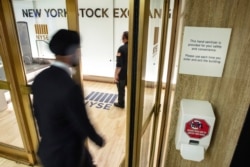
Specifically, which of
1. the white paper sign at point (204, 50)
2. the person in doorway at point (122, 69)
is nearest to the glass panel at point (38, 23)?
the person in doorway at point (122, 69)

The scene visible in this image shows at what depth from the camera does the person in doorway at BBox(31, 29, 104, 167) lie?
1139 mm

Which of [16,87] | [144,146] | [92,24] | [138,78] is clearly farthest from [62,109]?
[92,24]

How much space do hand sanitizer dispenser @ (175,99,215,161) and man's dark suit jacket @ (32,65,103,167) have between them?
25.3 inches

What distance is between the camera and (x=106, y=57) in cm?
485

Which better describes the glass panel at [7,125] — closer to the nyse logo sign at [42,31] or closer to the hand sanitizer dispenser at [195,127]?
the hand sanitizer dispenser at [195,127]

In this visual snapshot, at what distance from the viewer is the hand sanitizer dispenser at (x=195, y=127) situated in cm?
88

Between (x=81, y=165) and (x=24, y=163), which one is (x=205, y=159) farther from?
(x=24, y=163)

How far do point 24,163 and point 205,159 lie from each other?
7.30ft

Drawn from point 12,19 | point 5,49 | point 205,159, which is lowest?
point 205,159

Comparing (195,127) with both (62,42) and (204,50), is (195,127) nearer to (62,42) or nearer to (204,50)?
(204,50)

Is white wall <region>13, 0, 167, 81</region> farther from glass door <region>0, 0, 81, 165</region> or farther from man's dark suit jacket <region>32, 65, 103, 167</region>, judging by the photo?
man's dark suit jacket <region>32, 65, 103, 167</region>

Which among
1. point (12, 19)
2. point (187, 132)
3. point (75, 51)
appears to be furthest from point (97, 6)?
point (187, 132)

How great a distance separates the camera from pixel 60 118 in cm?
120

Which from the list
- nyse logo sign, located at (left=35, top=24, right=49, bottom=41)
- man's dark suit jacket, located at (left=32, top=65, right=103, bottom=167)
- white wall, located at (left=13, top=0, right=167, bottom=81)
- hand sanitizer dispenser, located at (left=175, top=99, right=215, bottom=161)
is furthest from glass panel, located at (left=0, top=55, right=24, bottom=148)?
nyse logo sign, located at (left=35, top=24, right=49, bottom=41)
